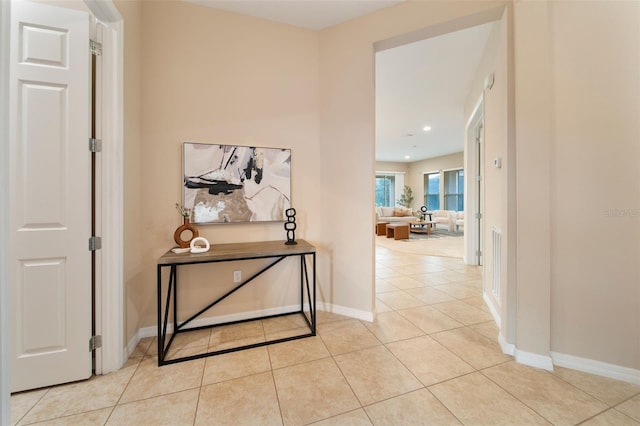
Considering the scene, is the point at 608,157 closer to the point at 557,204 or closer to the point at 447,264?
the point at 557,204

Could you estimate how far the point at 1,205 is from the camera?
696 millimetres

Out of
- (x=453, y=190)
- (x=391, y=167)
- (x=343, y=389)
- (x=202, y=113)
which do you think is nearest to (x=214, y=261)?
(x=343, y=389)

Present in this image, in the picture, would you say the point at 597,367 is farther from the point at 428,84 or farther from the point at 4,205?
the point at 428,84

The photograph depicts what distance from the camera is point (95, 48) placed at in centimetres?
165

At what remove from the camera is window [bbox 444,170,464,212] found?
9.71 meters

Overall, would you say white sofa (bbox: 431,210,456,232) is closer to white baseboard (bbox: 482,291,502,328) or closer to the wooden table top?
white baseboard (bbox: 482,291,502,328)

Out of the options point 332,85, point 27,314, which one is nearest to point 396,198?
point 332,85

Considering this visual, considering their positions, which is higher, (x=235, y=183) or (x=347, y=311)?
(x=235, y=183)

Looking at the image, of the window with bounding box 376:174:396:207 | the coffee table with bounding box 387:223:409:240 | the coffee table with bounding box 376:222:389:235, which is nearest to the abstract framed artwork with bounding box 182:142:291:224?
the coffee table with bounding box 387:223:409:240

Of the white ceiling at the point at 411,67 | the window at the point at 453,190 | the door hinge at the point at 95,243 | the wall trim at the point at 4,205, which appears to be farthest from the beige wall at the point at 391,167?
the wall trim at the point at 4,205

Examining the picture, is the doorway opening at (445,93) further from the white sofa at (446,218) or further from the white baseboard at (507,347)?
the white sofa at (446,218)

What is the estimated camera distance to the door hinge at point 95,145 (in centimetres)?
163

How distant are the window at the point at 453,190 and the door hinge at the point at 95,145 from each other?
34.6 feet

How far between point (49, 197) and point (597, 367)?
366 cm
